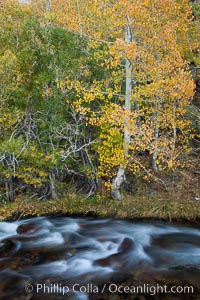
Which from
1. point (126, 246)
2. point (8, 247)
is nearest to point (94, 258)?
point (126, 246)

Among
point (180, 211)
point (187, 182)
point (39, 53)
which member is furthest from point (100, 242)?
point (39, 53)

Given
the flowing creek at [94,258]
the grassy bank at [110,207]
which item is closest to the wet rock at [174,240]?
the flowing creek at [94,258]

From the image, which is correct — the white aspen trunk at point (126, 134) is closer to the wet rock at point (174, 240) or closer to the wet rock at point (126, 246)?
the wet rock at point (126, 246)

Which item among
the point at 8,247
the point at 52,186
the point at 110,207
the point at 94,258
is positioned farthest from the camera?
the point at 52,186

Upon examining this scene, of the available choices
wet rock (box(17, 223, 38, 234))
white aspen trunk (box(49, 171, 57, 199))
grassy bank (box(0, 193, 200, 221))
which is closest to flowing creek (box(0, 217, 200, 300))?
wet rock (box(17, 223, 38, 234))

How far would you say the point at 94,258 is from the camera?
895 cm

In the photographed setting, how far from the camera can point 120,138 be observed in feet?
38.7

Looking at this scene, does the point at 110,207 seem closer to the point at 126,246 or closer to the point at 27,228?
the point at 126,246

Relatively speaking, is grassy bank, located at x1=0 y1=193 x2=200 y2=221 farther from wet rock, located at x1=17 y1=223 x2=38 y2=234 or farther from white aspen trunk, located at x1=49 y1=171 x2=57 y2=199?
wet rock, located at x1=17 y1=223 x2=38 y2=234

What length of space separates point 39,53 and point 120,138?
4.41 metres

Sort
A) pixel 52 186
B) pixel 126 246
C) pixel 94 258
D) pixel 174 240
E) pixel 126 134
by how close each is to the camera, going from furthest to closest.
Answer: pixel 52 186 → pixel 126 134 → pixel 174 240 → pixel 126 246 → pixel 94 258

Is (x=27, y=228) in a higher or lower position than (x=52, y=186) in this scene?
lower

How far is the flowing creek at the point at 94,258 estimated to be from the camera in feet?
24.0

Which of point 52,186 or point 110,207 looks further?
point 52,186
